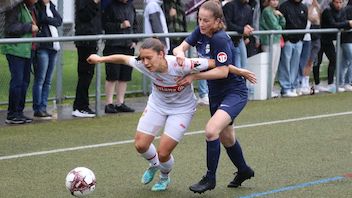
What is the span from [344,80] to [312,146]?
22.5 ft

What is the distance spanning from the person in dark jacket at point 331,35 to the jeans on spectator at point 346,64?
0.19 m

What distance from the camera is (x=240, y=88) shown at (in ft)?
26.0

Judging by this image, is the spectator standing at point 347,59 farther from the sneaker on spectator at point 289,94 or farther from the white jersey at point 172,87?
the white jersey at point 172,87

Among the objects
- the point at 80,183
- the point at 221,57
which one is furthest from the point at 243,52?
the point at 80,183

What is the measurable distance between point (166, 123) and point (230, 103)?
Answer: 0.64 meters

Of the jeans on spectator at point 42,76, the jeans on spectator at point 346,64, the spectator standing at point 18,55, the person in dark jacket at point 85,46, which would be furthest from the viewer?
the jeans on spectator at point 346,64

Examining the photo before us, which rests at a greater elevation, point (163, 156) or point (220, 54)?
point (220, 54)

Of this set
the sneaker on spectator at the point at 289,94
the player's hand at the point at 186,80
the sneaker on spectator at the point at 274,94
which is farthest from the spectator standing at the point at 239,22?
the player's hand at the point at 186,80

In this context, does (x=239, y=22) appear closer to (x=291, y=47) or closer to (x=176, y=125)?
(x=291, y=47)

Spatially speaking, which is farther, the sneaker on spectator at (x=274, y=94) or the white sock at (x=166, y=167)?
the sneaker on spectator at (x=274, y=94)

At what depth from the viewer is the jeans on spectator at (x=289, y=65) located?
617 inches

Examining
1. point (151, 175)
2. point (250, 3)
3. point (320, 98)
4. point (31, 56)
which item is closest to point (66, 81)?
point (31, 56)

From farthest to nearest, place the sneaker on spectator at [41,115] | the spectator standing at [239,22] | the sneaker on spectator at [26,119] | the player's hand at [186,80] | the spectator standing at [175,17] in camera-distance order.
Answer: the spectator standing at [239,22]
the spectator standing at [175,17]
the sneaker on spectator at [41,115]
the sneaker on spectator at [26,119]
the player's hand at [186,80]

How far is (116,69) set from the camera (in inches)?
514
